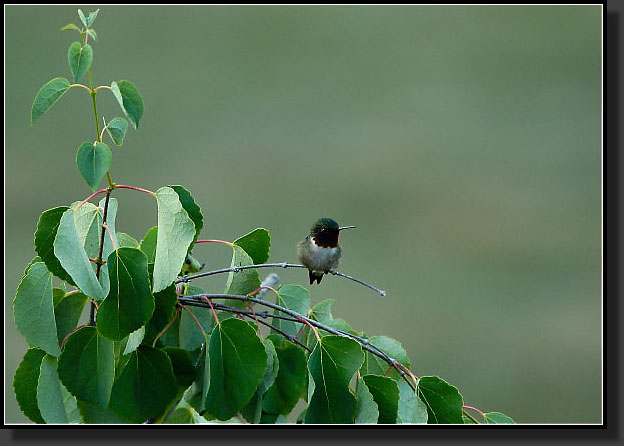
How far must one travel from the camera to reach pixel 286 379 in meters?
1.26

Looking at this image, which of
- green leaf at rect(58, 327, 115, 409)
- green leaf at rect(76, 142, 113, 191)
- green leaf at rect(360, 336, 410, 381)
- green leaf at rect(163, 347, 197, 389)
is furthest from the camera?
green leaf at rect(360, 336, 410, 381)

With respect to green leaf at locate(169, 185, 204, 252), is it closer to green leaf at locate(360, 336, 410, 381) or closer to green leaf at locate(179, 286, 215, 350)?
green leaf at locate(179, 286, 215, 350)

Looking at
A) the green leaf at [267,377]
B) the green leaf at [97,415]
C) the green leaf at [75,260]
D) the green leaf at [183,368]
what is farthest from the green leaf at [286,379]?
the green leaf at [75,260]

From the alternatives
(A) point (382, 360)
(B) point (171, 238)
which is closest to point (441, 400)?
(A) point (382, 360)

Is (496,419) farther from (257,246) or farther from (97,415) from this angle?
(97,415)

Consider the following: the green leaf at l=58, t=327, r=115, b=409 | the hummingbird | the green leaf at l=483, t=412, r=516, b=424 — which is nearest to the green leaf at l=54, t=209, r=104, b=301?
the green leaf at l=58, t=327, r=115, b=409

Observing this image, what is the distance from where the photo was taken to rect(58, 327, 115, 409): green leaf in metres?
1.11

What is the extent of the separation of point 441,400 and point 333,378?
19 centimetres

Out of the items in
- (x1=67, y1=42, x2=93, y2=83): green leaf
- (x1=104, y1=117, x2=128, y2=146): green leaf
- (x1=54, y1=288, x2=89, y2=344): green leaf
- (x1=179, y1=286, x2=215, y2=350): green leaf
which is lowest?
(x1=179, y1=286, x2=215, y2=350): green leaf

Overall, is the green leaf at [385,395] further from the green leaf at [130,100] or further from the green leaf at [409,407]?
the green leaf at [130,100]

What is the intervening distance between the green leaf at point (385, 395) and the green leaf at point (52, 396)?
509 mm

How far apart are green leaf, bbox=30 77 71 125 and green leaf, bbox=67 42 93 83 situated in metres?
0.03

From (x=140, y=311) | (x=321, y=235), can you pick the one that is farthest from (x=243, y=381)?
(x=321, y=235)

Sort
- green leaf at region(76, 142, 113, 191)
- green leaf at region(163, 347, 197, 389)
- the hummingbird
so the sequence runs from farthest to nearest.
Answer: the hummingbird < green leaf at region(163, 347, 197, 389) < green leaf at region(76, 142, 113, 191)
